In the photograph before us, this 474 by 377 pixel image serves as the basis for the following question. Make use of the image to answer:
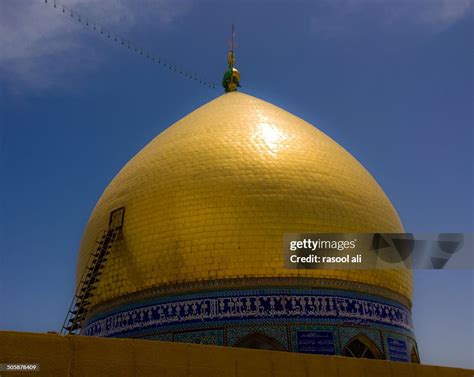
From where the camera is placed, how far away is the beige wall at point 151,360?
5397mm

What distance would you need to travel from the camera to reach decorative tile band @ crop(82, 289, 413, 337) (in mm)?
11469

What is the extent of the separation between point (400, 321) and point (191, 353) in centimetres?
785

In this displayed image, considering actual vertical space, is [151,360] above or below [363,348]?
below

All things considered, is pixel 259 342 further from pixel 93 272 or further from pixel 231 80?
pixel 231 80

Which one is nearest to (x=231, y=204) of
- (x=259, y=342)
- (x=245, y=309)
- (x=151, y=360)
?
(x=245, y=309)

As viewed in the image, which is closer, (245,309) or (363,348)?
(245,309)

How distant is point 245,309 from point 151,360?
536 centimetres

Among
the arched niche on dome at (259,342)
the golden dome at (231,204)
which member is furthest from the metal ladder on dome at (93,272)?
the arched niche on dome at (259,342)

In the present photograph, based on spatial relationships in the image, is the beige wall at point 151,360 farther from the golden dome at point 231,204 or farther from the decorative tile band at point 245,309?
the golden dome at point 231,204

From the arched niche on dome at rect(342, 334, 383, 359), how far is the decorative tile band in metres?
0.31

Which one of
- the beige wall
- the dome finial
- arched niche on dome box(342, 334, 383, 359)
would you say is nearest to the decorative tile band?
arched niche on dome box(342, 334, 383, 359)

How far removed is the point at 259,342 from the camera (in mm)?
11508

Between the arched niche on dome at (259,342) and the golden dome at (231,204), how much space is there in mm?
1150

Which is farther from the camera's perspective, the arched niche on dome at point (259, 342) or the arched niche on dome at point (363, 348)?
the arched niche on dome at point (363, 348)
